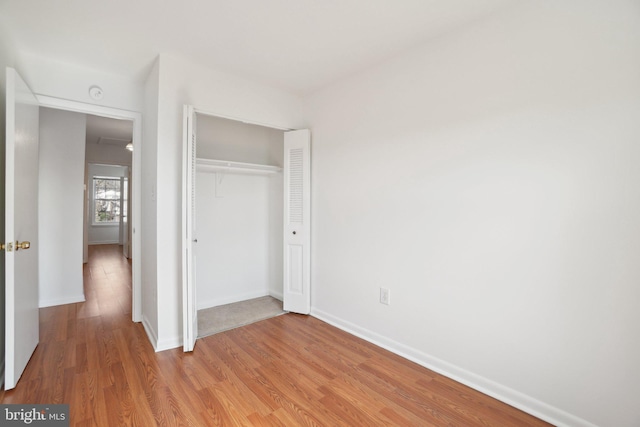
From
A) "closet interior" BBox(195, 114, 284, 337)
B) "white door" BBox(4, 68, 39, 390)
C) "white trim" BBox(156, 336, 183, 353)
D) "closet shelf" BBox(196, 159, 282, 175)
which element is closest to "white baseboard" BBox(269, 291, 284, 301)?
"closet interior" BBox(195, 114, 284, 337)

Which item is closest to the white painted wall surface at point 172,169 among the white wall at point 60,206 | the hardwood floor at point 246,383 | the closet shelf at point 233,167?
the hardwood floor at point 246,383

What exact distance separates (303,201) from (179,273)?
146 centimetres

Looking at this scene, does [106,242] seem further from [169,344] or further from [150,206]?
[169,344]

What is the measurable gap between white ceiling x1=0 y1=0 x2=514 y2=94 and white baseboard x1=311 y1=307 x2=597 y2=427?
8.15 ft

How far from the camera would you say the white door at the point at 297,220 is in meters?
3.39

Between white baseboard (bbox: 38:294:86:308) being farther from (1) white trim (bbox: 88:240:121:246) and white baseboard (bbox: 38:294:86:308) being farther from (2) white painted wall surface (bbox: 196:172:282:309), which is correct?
(1) white trim (bbox: 88:240:121:246)

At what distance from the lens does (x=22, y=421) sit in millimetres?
1694

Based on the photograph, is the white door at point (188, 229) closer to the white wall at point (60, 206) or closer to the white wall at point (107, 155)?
the white wall at point (60, 206)

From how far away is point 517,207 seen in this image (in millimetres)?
1883

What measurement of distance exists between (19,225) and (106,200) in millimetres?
8568

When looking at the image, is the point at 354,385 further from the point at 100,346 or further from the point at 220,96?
the point at 220,96

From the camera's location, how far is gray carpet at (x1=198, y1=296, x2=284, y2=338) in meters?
3.04

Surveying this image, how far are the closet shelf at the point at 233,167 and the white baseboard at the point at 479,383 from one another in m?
2.09

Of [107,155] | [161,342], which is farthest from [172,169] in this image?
[107,155]
